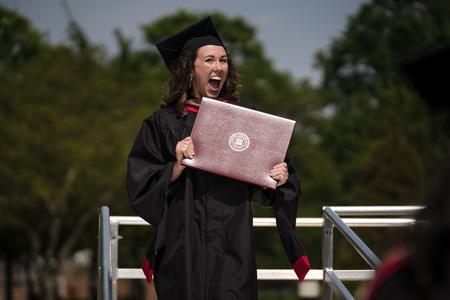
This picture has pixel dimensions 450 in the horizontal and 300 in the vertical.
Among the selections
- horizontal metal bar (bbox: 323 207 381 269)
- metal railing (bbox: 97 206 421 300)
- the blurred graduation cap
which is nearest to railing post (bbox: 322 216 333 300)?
metal railing (bbox: 97 206 421 300)

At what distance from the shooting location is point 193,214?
14.2ft

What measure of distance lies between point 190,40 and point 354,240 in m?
1.30

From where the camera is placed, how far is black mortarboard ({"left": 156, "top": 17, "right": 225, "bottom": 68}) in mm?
4680

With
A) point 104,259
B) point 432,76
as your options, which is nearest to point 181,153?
point 104,259

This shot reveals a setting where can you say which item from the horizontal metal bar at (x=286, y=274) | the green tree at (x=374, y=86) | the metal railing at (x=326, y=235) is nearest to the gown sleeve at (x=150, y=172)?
the metal railing at (x=326, y=235)

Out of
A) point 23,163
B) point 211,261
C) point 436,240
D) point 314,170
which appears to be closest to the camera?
point 436,240

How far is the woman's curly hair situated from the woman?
95 mm

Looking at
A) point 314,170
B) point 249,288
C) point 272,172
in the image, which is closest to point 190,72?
point 272,172

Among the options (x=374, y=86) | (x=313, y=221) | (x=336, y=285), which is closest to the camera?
(x=336, y=285)

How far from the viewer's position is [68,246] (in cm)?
3180

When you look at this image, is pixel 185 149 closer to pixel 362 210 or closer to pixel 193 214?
pixel 193 214

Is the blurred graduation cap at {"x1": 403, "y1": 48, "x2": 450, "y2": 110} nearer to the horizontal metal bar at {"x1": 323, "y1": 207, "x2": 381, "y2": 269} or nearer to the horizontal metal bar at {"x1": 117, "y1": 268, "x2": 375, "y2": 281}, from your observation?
the horizontal metal bar at {"x1": 323, "y1": 207, "x2": 381, "y2": 269}

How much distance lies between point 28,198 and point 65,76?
457cm

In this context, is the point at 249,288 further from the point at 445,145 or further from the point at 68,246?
the point at 445,145
